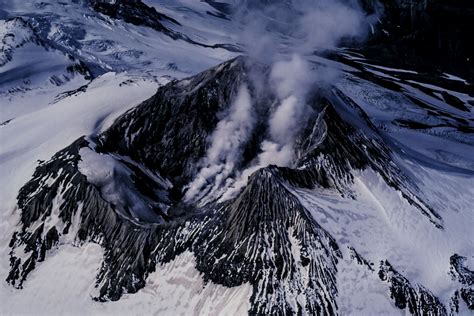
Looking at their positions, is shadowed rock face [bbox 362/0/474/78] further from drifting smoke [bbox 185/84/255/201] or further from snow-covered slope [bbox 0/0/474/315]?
drifting smoke [bbox 185/84/255/201]

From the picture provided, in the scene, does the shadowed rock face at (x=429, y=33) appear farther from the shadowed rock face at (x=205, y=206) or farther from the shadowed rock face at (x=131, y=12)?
the shadowed rock face at (x=205, y=206)

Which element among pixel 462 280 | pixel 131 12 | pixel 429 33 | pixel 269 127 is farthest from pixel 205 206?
pixel 429 33

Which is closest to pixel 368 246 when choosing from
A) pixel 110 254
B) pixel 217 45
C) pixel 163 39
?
pixel 110 254

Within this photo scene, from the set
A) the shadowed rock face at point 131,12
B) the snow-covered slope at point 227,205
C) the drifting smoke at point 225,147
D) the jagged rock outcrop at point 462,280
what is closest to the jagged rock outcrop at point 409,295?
the snow-covered slope at point 227,205

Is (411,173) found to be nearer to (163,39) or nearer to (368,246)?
(368,246)

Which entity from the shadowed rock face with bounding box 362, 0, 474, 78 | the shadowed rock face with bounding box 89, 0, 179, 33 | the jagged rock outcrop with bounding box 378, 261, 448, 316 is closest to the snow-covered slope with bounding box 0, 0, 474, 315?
the jagged rock outcrop with bounding box 378, 261, 448, 316

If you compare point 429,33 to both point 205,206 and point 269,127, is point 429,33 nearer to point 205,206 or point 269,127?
point 269,127
